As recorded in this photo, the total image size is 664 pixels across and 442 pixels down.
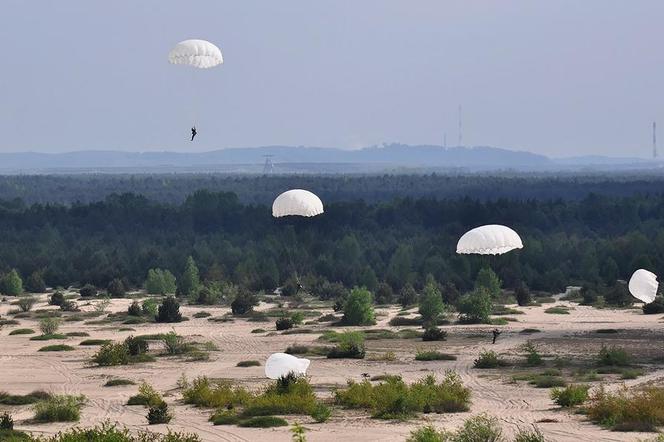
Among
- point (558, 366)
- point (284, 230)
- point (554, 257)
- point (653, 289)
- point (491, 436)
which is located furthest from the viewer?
point (284, 230)

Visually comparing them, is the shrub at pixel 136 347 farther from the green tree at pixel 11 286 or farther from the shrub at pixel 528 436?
the green tree at pixel 11 286

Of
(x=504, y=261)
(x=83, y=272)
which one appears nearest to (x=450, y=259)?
(x=504, y=261)

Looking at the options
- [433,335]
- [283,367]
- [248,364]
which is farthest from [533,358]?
[283,367]

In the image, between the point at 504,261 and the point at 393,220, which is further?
the point at 393,220

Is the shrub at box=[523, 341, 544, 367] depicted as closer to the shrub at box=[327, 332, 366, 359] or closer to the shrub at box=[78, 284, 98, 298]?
the shrub at box=[327, 332, 366, 359]

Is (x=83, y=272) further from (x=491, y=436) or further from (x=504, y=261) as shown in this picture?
(x=491, y=436)

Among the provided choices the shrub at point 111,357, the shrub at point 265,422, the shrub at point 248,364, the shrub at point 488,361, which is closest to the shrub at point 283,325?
the shrub at point 248,364

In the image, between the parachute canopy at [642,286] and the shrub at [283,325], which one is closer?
the shrub at [283,325]
